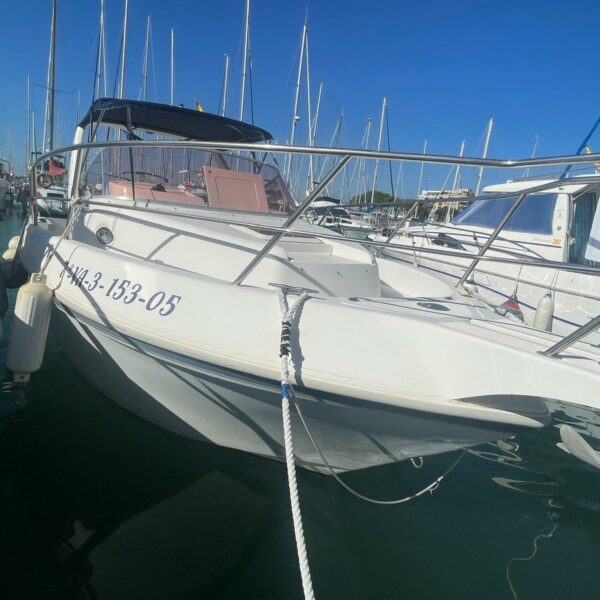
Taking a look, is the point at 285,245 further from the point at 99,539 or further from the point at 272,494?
the point at 99,539

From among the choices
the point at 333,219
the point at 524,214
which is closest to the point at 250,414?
the point at 524,214

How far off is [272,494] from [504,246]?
19.2 ft

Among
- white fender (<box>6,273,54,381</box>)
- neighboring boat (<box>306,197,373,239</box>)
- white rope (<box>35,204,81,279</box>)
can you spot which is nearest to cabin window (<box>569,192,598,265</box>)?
neighboring boat (<box>306,197,373,239</box>)

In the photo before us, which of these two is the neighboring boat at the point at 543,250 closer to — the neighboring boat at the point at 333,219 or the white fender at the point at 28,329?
the neighboring boat at the point at 333,219

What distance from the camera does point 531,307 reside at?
6.35 metres

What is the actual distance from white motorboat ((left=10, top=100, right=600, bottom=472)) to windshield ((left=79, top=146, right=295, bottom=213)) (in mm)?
198

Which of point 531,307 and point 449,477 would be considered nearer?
point 449,477

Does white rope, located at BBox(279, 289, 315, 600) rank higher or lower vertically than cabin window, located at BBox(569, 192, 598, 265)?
lower

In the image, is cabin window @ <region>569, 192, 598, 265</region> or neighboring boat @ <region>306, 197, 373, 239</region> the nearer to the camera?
neighboring boat @ <region>306, 197, 373, 239</region>

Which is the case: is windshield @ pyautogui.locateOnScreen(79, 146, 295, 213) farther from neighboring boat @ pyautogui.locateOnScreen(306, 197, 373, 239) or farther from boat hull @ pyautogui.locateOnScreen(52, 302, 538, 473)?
boat hull @ pyautogui.locateOnScreen(52, 302, 538, 473)

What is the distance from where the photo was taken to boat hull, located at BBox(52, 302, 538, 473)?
2246 millimetres

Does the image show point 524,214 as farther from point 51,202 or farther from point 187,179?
point 51,202

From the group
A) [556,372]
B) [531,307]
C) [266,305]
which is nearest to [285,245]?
[266,305]

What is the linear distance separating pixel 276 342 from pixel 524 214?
6.63m
